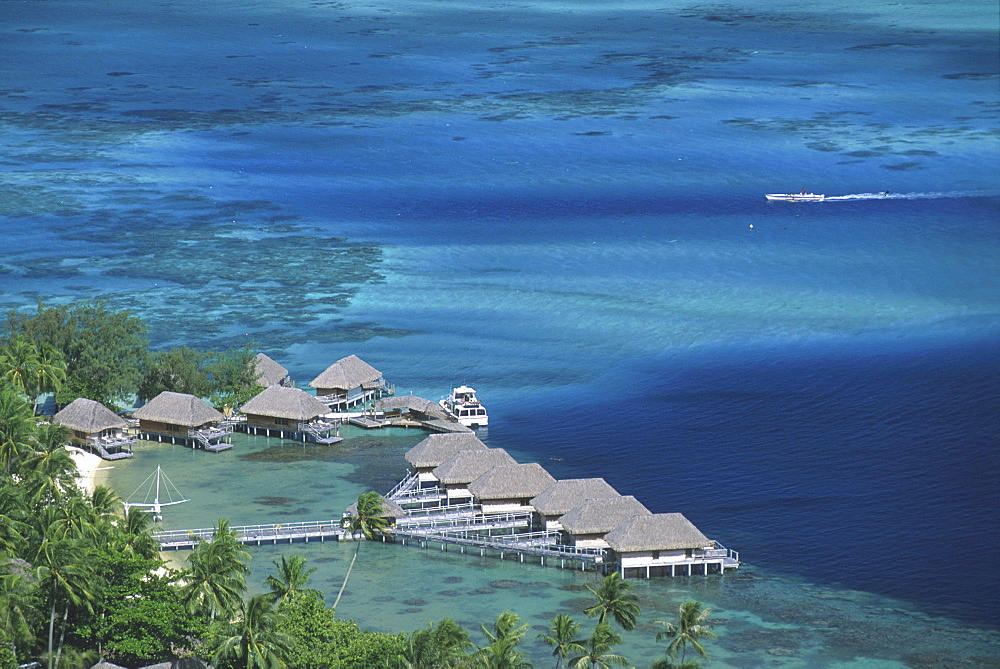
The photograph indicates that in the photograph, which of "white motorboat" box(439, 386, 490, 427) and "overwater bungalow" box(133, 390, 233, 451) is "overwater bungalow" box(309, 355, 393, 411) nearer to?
"white motorboat" box(439, 386, 490, 427)

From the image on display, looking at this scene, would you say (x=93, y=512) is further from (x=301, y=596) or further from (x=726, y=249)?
(x=726, y=249)

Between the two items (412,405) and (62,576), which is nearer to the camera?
(62,576)

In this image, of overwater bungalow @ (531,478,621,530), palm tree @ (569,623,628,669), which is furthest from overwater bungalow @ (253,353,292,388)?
palm tree @ (569,623,628,669)

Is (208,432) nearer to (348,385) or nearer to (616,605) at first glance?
(348,385)

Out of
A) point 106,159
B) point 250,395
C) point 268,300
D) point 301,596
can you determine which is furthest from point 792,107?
point 301,596

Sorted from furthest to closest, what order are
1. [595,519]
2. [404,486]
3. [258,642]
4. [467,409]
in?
[467,409]
[404,486]
[595,519]
[258,642]

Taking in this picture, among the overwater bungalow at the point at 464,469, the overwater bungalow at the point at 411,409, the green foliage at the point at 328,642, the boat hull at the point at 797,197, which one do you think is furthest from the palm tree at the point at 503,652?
the boat hull at the point at 797,197

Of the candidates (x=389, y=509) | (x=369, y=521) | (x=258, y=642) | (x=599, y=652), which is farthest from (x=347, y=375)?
(x=599, y=652)

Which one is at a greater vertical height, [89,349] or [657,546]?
[89,349]

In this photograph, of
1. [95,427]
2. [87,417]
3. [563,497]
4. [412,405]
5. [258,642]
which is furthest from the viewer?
[412,405]
